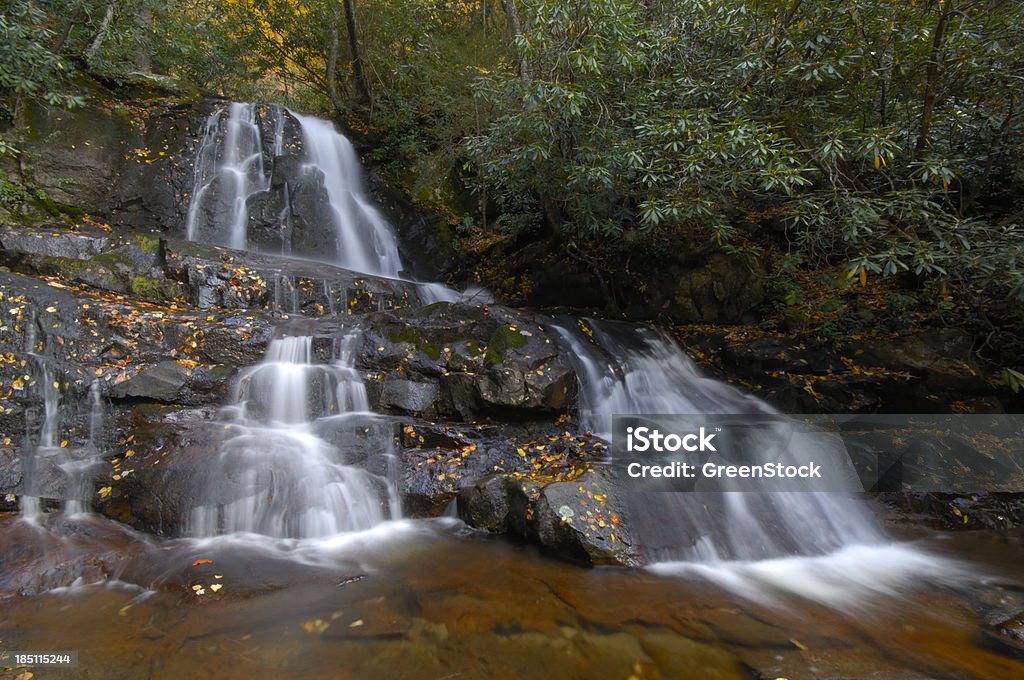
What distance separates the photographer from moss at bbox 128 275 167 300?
6477 mm

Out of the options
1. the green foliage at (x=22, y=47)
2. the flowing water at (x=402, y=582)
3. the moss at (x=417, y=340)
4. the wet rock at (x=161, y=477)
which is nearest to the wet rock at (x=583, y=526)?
the flowing water at (x=402, y=582)

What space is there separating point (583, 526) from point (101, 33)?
11.6m

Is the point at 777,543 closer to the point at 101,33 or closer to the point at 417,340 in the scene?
the point at 417,340

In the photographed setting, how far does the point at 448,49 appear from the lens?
12836 millimetres

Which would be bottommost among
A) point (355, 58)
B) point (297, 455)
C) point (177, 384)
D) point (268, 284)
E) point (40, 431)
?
point (297, 455)

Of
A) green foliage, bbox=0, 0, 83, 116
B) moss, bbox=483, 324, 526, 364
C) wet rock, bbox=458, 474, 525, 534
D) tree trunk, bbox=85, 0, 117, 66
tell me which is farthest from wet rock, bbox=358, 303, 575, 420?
tree trunk, bbox=85, 0, 117, 66

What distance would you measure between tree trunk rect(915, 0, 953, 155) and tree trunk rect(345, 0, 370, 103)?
11.2 m

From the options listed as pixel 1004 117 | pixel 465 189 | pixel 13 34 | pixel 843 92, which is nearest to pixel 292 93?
pixel 465 189

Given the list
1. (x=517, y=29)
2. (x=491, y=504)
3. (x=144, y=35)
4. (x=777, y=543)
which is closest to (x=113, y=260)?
(x=491, y=504)

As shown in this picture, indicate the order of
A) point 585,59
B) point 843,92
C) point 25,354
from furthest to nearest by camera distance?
point 843,92
point 585,59
point 25,354

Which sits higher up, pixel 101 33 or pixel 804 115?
pixel 101 33

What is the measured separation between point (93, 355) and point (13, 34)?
4839 millimetres

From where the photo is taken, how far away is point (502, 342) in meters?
6.11

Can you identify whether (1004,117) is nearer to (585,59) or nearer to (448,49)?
(585,59)
